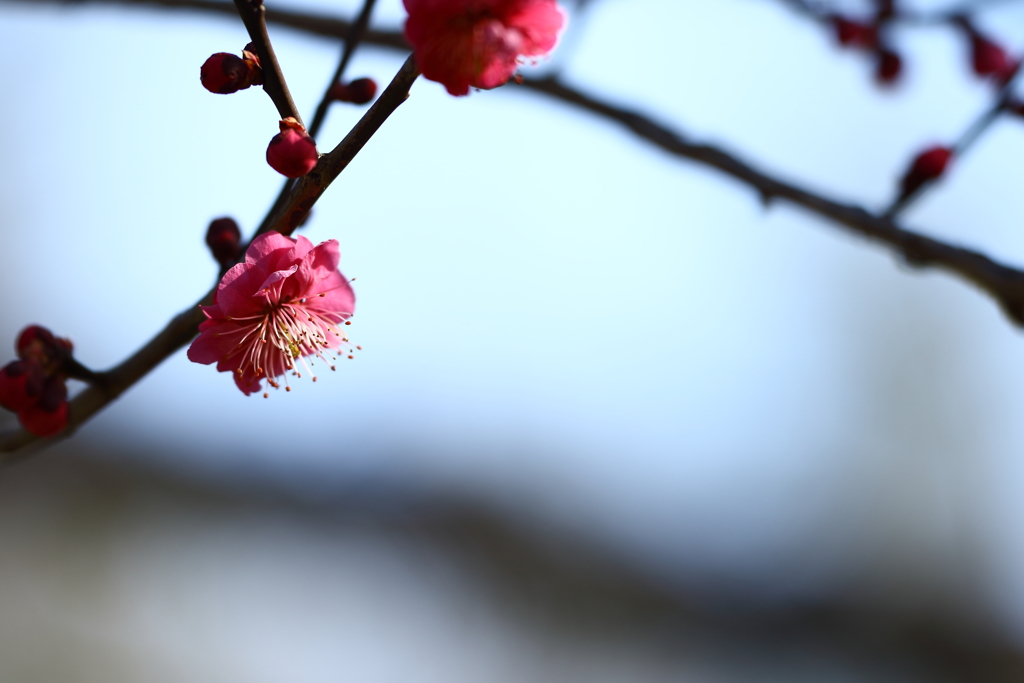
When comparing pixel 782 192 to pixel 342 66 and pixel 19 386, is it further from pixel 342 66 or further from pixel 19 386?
pixel 19 386

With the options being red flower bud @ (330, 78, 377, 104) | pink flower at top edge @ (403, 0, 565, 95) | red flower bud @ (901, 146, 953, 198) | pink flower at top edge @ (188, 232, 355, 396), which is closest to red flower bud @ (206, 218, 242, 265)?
pink flower at top edge @ (188, 232, 355, 396)

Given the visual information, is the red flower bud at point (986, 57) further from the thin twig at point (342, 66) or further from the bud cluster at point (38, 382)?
the bud cluster at point (38, 382)

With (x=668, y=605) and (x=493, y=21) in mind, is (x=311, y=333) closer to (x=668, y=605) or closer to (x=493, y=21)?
(x=493, y=21)

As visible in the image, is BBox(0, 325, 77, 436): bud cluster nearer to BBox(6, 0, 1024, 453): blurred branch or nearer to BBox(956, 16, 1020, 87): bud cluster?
BBox(6, 0, 1024, 453): blurred branch

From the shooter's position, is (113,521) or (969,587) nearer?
(113,521)

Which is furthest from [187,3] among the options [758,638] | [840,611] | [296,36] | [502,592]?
[840,611]

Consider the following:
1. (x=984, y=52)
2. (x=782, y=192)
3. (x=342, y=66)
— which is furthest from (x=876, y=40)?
(x=342, y=66)
